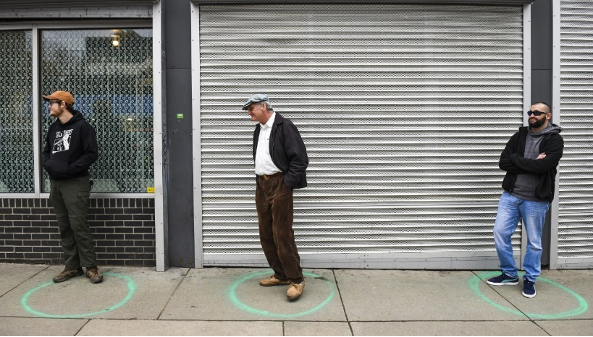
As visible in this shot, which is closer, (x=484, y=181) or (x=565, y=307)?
(x=565, y=307)

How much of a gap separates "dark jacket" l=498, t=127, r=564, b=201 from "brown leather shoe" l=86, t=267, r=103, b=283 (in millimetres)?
4452

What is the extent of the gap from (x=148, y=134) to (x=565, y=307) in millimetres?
4875

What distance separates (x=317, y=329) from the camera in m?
3.54

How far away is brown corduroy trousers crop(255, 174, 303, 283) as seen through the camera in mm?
4086

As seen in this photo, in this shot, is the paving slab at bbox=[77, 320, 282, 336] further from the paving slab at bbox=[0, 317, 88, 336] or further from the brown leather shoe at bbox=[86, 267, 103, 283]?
the brown leather shoe at bbox=[86, 267, 103, 283]

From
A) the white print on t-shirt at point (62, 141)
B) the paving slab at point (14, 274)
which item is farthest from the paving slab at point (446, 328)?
the paving slab at point (14, 274)

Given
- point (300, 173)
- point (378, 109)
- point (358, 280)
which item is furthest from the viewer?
point (378, 109)

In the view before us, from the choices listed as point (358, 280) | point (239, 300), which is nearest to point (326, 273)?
point (358, 280)

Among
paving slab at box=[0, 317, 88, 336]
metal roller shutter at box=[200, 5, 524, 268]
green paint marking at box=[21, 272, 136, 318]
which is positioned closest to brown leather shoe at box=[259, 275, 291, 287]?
metal roller shutter at box=[200, 5, 524, 268]

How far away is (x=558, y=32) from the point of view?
16.4 ft

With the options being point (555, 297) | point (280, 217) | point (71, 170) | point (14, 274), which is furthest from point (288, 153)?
point (14, 274)

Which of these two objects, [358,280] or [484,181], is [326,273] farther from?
[484,181]

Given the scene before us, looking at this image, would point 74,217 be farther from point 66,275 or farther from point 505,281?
point 505,281

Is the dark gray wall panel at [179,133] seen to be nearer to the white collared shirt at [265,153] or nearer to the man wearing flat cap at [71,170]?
the man wearing flat cap at [71,170]
